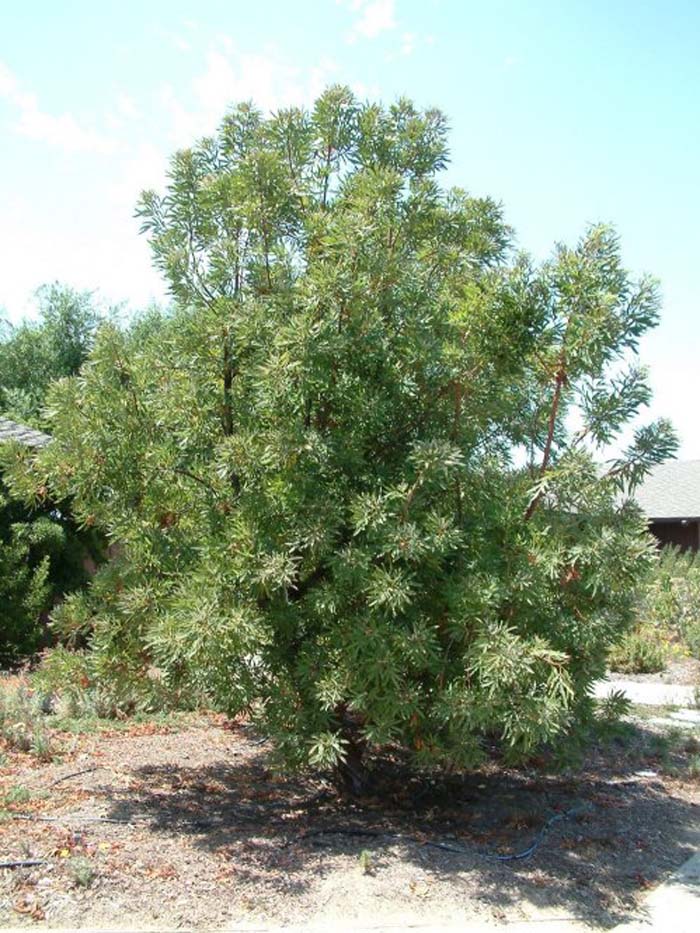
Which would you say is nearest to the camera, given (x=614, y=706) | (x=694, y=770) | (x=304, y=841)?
(x=304, y=841)

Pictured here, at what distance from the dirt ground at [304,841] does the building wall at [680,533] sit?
2196cm

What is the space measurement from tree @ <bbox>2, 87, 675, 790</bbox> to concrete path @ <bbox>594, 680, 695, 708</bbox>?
6197mm

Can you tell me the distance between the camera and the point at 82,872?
468cm

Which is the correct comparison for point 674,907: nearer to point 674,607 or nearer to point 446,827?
point 446,827

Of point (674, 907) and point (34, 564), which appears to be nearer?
point (674, 907)

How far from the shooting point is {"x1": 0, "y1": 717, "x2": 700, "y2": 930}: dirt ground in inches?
185

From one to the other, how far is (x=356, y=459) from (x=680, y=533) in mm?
26625

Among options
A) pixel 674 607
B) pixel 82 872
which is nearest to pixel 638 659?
pixel 674 607

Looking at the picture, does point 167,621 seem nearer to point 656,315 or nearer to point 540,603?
point 540,603

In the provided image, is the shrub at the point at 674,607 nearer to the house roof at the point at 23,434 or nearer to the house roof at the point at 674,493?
the house roof at the point at 23,434

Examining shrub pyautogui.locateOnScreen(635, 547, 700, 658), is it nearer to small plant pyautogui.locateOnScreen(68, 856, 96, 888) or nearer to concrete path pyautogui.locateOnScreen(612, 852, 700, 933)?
concrete path pyautogui.locateOnScreen(612, 852, 700, 933)

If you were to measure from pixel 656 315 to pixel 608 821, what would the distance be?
367 cm

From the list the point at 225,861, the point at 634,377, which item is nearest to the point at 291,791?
the point at 225,861

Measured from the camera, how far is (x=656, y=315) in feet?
17.2
